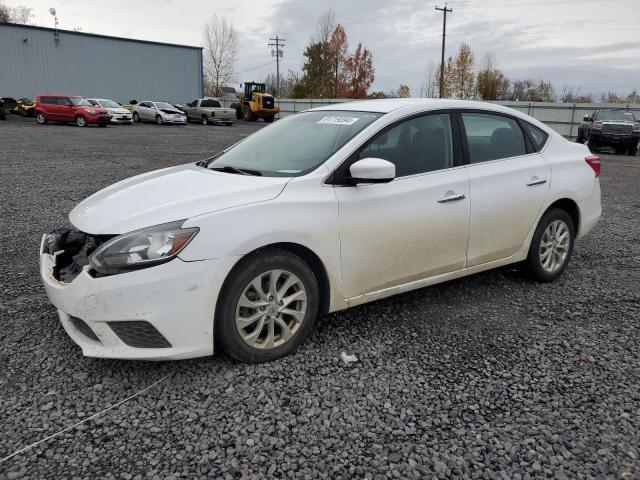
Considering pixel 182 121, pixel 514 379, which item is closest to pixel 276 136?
pixel 514 379

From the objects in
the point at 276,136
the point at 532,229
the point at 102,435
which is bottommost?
the point at 102,435

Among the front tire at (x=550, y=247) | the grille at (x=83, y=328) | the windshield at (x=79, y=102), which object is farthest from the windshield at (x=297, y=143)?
the windshield at (x=79, y=102)

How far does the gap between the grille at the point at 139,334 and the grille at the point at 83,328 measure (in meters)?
0.18

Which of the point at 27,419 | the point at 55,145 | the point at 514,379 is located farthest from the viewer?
the point at 55,145

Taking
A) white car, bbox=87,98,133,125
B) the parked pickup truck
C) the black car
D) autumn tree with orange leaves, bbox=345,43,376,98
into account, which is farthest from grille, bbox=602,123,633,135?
autumn tree with orange leaves, bbox=345,43,376,98

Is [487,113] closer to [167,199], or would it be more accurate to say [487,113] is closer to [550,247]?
[550,247]

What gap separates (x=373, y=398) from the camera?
9.21 ft

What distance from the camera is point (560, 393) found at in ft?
9.43

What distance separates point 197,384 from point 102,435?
580 millimetres

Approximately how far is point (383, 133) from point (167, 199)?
4.94ft

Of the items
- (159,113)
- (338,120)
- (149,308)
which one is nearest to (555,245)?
(338,120)

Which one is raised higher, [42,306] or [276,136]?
[276,136]

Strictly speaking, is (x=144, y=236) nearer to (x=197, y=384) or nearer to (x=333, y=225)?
(x=197, y=384)

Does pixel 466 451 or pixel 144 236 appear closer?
pixel 466 451
